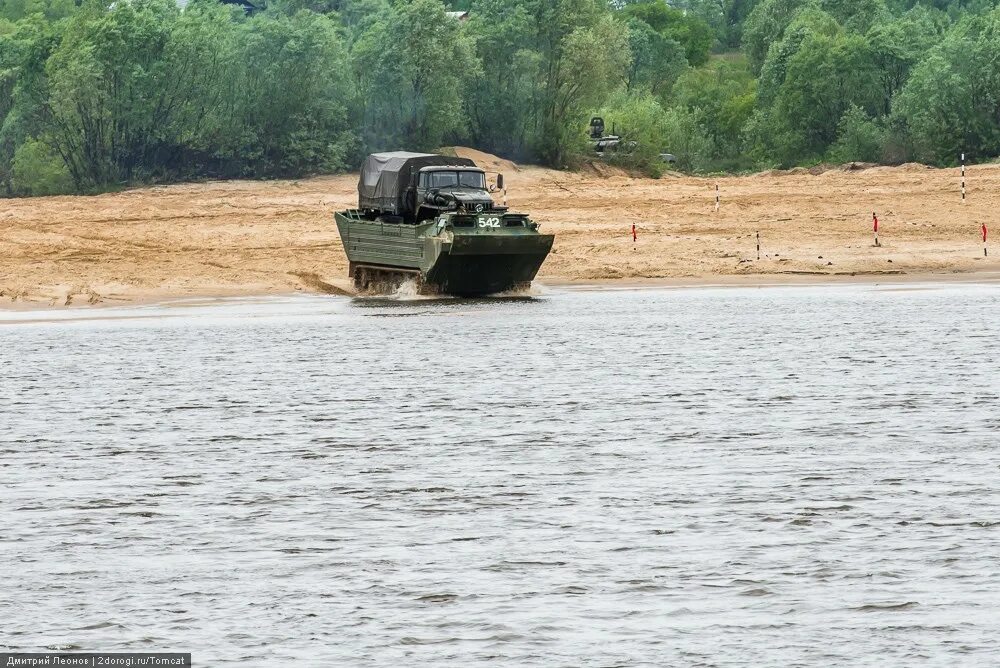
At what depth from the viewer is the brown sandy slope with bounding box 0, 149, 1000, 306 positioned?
37.2 m

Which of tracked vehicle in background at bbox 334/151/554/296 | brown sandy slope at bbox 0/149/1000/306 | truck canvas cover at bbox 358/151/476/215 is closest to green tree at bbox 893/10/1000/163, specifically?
brown sandy slope at bbox 0/149/1000/306

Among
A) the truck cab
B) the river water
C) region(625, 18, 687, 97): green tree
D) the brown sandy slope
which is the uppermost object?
region(625, 18, 687, 97): green tree

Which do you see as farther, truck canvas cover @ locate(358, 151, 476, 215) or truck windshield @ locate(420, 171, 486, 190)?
truck canvas cover @ locate(358, 151, 476, 215)

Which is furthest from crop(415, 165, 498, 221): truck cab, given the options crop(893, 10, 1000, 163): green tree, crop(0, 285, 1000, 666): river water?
crop(893, 10, 1000, 163): green tree

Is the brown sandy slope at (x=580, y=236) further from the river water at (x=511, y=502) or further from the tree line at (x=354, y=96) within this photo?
the river water at (x=511, y=502)

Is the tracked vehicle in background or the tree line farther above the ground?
the tree line

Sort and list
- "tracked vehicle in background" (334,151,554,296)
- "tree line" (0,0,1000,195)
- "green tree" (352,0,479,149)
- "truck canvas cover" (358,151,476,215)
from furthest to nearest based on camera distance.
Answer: "green tree" (352,0,479,149) < "tree line" (0,0,1000,195) < "truck canvas cover" (358,151,476,215) < "tracked vehicle in background" (334,151,554,296)

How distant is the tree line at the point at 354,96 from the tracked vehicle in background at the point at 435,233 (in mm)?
21601

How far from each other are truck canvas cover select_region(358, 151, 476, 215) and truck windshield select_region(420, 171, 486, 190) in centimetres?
24

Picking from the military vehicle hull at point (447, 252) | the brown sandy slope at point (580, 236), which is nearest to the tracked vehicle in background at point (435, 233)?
the military vehicle hull at point (447, 252)

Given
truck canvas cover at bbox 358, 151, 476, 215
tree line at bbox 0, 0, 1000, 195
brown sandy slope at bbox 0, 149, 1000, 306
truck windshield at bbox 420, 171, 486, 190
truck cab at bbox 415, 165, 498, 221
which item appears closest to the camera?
truck cab at bbox 415, 165, 498, 221

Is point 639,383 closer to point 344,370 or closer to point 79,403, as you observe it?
point 344,370

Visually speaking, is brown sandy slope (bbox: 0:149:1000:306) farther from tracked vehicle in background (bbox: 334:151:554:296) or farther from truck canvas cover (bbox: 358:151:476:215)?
truck canvas cover (bbox: 358:151:476:215)

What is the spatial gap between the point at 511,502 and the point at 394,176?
65.6ft
